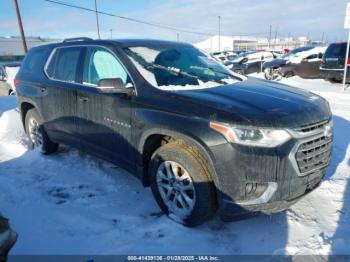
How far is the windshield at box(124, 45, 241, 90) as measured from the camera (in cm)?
325

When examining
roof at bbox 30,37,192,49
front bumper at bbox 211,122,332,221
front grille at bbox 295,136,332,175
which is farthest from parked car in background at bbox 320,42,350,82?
front bumper at bbox 211,122,332,221

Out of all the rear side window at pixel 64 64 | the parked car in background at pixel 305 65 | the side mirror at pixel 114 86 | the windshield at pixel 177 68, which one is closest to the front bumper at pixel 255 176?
the windshield at pixel 177 68

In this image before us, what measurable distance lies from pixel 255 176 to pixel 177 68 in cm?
165

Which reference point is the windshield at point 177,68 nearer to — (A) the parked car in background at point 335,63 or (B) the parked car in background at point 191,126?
(B) the parked car in background at point 191,126

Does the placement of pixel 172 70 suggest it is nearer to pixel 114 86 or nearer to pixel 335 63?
pixel 114 86

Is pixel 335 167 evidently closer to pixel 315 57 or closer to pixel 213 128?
pixel 213 128

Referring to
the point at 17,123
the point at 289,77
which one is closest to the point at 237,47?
the point at 289,77

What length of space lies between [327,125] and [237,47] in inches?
3373

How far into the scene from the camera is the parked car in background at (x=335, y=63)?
38.2 feet

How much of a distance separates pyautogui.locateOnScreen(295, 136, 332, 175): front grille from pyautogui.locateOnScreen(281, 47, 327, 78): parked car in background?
12007 millimetres

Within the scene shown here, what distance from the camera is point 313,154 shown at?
2684mm

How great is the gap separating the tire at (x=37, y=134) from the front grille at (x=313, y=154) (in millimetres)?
3898

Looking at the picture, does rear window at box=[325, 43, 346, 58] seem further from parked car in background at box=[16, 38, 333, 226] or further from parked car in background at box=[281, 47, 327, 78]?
parked car in background at box=[16, 38, 333, 226]

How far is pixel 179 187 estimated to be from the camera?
2957 mm
